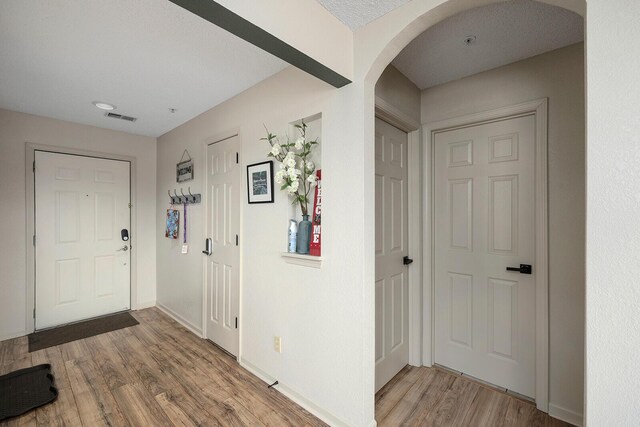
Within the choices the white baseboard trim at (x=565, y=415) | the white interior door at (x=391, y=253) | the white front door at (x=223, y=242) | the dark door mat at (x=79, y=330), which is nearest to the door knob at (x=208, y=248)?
the white front door at (x=223, y=242)

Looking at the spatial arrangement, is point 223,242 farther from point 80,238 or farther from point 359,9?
point 359,9

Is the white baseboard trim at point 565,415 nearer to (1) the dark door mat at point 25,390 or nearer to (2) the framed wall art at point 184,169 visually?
(1) the dark door mat at point 25,390

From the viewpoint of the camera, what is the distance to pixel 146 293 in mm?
3883

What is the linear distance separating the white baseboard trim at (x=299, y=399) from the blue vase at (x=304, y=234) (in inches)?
39.8

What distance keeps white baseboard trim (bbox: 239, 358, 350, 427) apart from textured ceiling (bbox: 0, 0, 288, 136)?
235cm

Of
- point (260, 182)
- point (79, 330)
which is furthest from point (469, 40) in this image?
point (79, 330)

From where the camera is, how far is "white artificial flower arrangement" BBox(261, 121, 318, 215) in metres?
1.87

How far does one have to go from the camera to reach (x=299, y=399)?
1.95m

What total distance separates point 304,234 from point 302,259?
169mm

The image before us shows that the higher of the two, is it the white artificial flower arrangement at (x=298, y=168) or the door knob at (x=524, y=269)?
the white artificial flower arrangement at (x=298, y=168)

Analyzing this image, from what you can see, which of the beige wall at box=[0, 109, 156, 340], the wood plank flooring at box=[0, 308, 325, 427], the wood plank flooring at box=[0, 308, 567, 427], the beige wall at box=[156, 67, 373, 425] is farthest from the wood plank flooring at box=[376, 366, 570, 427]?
the beige wall at box=[0, 109, 156, 340]

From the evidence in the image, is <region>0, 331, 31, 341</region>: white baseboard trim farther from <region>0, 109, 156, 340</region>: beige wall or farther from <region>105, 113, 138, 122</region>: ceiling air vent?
<region>105, 113, 138, 122</region>: ceiling air vent

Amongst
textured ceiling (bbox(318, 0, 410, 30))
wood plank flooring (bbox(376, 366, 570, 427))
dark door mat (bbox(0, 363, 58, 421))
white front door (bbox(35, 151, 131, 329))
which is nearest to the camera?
textured ceiling (bbox(318, 0, 410, 30))

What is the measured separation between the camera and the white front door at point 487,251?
78.7 inches
